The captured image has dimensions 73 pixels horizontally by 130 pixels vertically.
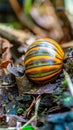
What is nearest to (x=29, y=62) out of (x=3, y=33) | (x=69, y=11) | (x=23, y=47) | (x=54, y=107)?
(x=54, y=107)

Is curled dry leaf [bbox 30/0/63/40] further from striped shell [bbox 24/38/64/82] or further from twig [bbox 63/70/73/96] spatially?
twig [bbox 63/70/73/96]

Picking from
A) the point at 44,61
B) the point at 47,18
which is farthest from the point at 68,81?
the point at 47,18

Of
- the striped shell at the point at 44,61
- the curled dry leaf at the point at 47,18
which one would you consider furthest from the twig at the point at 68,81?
the curled dry leaf at the point at 47,18

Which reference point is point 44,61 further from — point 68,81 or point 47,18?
point 47,18

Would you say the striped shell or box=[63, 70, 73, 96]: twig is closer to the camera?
box=[63, 70, 73, 96]: twig

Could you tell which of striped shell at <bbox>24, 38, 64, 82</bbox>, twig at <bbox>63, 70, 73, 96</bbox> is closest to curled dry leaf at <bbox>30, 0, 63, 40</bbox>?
striped shell at <bbox>24, 38, 64, 82</bbox>

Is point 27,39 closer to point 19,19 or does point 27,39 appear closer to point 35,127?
point 19,19

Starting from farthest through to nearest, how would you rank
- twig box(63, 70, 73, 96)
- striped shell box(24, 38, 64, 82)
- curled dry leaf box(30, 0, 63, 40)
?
curled dry leaf box(30, 0, 63, 40)
striped shell box(24, 38, 64, 82)
twig box(63, 70, 73, 96)

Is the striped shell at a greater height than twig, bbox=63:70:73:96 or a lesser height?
greater
